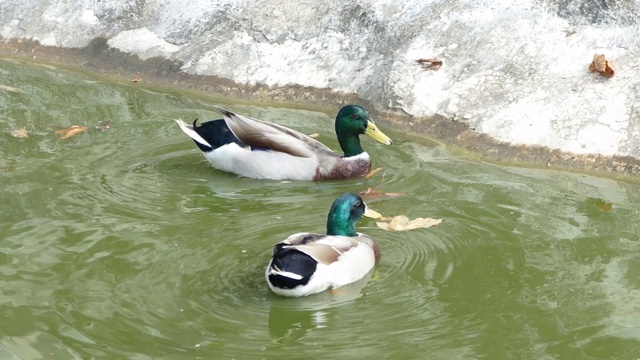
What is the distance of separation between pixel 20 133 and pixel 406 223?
448 cm

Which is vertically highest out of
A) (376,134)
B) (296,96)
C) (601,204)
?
(296,96)

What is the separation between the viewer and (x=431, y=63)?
1170 cm

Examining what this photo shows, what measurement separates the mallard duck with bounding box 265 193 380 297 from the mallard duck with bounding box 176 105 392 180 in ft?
7.27

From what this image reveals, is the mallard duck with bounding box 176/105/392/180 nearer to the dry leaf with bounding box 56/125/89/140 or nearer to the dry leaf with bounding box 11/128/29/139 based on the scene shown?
the dry leaf with bounding box 56/125/89/140

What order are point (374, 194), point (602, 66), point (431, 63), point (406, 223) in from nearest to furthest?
point (406, 223)
point (374, 194)
point (602, 66)
point (431, 63)

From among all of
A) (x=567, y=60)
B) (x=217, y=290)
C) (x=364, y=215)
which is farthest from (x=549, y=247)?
(x=567, y=60)

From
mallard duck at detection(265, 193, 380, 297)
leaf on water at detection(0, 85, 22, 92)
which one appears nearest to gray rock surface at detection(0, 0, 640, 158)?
leaf on water at detection(0, 85, 22, 92)

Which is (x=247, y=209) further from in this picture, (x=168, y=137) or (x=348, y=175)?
(x=168, y=137)

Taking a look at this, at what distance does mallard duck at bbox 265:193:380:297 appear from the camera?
23.4 feet

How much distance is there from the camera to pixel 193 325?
6.78 metres

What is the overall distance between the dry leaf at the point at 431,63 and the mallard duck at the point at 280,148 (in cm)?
142

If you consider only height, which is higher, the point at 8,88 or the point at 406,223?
the point at 8,88

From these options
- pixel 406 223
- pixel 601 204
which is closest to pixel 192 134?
pixel 406 223

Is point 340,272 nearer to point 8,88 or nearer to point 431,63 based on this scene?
point 431,63
